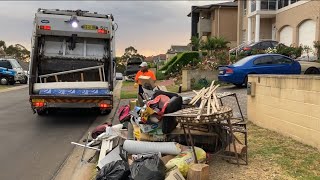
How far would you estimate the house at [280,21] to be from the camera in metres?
28.8

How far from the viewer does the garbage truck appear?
11.0m

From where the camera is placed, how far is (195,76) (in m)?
19.8

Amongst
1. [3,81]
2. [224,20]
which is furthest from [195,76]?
[224,20]

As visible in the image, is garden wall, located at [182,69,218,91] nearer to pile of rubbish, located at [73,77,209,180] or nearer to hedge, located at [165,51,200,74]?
Result: hedge, located at [165,51,200,74]

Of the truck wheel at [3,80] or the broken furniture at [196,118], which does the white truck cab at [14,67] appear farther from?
the broken furniture at [196,118]

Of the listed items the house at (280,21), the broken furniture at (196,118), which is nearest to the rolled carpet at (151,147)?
the broken furniture at (196,118)

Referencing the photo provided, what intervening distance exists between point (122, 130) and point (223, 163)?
2.20 meters

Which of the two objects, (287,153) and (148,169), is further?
(287,153)

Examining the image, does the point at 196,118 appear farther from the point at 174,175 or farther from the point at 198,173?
the point at 174,175

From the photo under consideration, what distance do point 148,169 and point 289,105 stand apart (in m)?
3.71

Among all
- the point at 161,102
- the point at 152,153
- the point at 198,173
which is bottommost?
the point at 198,173

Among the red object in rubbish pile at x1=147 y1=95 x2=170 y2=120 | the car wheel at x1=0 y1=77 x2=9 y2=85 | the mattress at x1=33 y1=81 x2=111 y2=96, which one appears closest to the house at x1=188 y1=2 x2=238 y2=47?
the car wheel at x1=0 y1=77 x2=9 y2=85

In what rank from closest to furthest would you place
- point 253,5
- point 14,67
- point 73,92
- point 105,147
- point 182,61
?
point 105,147
point 73,92
point 182,61
point 14,67
point 253,5

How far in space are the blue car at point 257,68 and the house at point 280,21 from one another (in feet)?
38.3
